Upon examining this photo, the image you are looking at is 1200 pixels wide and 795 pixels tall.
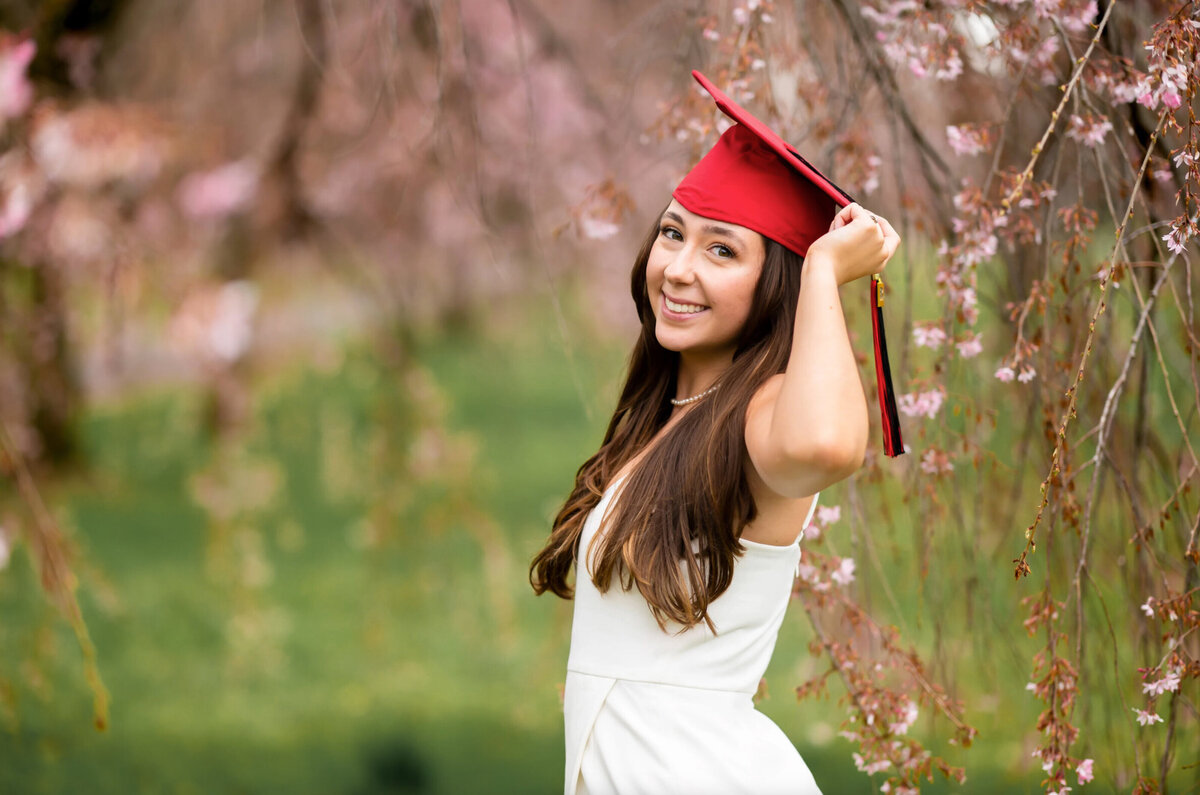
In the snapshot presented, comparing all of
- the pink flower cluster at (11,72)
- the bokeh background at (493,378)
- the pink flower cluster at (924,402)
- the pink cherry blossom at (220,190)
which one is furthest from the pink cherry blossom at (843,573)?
the pink cherry blossom at (220,190)

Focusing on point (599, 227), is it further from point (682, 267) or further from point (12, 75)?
point (12, 75)

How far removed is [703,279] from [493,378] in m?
5.87

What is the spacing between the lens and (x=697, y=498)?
1.55 meters

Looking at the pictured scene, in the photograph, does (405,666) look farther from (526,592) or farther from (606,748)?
(606,748)

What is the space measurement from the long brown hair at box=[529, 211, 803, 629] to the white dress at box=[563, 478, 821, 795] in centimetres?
5

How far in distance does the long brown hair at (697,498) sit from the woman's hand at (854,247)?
146mm

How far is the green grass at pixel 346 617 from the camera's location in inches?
162

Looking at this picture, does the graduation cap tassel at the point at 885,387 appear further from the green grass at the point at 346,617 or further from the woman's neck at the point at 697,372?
the green grass at the point at 346,617

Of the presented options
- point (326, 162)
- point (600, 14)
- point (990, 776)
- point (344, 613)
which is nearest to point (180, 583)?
point (344, 613)

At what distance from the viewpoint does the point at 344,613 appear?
5.57 metres

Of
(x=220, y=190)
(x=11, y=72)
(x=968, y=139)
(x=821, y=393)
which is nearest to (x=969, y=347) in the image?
(x=968, y=139)

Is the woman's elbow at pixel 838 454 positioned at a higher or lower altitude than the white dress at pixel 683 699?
higher

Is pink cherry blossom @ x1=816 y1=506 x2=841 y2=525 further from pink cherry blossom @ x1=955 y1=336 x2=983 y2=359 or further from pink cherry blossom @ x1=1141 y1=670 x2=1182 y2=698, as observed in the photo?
pink cherry blossom @ x1=1141 y1=670 x2=1182 y2=698

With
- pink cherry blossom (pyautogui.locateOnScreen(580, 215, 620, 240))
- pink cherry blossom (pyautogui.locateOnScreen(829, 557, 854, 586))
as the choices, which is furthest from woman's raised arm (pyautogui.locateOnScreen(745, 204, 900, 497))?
pink cherry blossom (pyautogui.locateOnScreen(580, 215, 620, 240))
